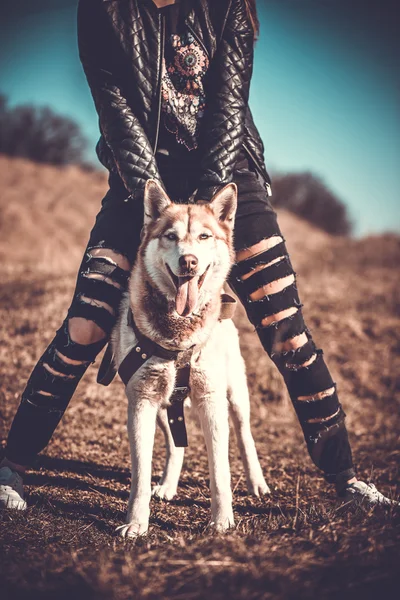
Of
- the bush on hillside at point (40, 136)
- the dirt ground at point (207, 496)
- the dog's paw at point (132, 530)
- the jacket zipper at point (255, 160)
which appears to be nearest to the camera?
the dirt ground at point (207, 496)

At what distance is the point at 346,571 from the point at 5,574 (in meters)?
1.27

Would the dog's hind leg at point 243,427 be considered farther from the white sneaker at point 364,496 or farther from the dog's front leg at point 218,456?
the white sneaker at point 364,496

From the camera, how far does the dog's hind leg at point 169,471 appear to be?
113 inches

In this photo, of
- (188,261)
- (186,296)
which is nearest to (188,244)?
(188,261)

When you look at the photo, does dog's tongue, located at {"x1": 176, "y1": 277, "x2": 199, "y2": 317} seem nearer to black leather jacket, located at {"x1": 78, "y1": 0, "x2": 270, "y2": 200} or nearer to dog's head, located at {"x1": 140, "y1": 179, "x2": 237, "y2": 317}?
dog's head, located at {"x1": 140, "y1": 179, "x2": 237, "y2": 317}

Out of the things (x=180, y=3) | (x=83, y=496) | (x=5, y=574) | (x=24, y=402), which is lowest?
(x=83, y=496)

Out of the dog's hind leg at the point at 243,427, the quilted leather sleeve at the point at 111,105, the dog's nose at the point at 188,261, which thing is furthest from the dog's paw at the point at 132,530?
the quilted leather sleeve at the point at 111,105

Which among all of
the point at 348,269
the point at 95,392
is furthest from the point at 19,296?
the point at 348,269

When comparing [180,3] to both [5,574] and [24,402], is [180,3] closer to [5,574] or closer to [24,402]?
[24,402]

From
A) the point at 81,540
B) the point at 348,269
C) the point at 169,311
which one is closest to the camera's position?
the point at 81,540

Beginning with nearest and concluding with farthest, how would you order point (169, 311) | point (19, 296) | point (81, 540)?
point (81, 540) → point (169, 311) → point (19, 296)

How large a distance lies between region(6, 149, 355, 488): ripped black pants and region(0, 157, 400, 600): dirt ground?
1.31ft

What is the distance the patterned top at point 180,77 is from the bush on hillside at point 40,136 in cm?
2050

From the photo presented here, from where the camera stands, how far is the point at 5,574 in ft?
5.50
